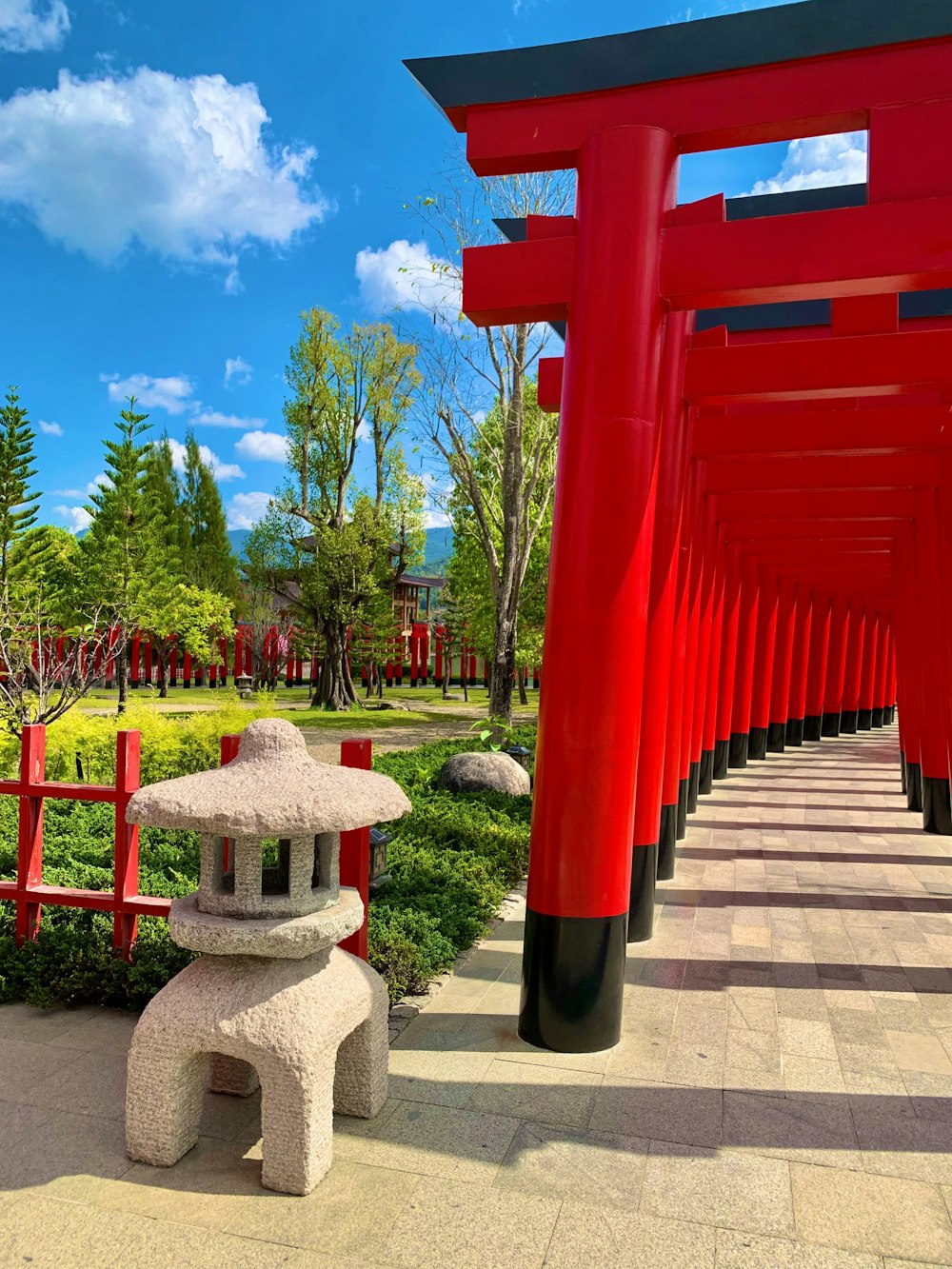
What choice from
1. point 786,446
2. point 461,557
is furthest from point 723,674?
point 461,557

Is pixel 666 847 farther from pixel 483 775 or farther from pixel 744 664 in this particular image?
pixel 744 664

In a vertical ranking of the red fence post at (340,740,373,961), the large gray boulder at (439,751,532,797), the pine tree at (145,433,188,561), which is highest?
the pine tree at (145,433,188,561)

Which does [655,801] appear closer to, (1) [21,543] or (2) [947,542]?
(2) [947,542]

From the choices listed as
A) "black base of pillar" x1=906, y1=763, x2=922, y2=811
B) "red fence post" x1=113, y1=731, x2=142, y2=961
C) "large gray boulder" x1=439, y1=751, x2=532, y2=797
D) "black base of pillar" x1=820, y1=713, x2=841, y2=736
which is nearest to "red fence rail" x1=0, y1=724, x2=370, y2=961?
"red fence post" x1=113, y1=731, x2=142, y2=961

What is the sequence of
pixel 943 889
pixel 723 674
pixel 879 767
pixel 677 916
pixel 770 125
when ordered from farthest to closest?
pixel 879 767
pixel 723 674
pixel 943 889
pixel 677 916
pixel 770 125

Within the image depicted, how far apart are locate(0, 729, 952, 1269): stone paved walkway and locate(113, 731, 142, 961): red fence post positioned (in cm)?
42

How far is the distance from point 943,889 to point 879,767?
968cm

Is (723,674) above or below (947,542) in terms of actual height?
below

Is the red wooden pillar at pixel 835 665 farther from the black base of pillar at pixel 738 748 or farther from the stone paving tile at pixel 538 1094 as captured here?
the stone paving tile at pixel 538 1094

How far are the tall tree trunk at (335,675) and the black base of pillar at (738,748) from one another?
48.8 ft

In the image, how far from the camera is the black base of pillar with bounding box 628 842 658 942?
19.6ft

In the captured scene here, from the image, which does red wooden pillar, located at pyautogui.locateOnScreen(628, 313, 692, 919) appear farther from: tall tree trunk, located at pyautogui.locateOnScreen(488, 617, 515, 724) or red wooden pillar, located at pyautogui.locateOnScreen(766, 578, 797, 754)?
red wooden pillar, located at pyautogui.locateOnScreen(766, 578, 797, 754)

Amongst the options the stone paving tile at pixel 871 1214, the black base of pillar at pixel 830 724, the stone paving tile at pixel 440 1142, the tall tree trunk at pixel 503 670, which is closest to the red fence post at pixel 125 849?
the stone paving tile at pixel 440 1142

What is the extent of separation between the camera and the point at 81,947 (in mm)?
4703
